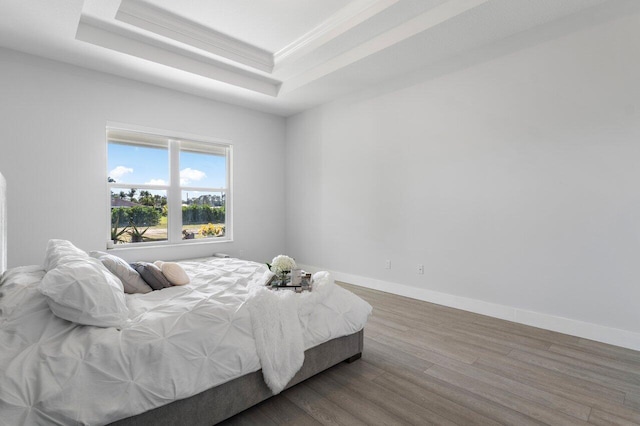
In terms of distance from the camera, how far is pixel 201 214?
5348 millimetres

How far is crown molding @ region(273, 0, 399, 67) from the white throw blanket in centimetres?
294

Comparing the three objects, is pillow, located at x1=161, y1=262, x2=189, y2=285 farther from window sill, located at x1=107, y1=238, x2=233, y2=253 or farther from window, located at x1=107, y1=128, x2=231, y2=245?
window, located at x1=107, y1=128, x2=231, y2=245

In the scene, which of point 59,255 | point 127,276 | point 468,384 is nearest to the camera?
point 59,255

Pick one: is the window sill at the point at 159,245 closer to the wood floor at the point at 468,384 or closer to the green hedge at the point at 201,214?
the green hedge at the point at 201,214

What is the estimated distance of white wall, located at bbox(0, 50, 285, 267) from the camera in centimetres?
365

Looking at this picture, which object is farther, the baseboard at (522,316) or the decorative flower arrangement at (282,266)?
the baseboard at (522,316)

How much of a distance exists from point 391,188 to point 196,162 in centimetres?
308

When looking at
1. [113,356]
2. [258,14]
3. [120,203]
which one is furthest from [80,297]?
[120,203]

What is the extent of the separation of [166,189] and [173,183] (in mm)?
137

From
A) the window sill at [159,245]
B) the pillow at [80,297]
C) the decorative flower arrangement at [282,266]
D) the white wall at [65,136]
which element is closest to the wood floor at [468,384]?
the decorative flower arrangement at [282,266]

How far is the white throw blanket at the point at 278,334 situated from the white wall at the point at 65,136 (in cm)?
324

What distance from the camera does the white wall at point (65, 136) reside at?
3.65m

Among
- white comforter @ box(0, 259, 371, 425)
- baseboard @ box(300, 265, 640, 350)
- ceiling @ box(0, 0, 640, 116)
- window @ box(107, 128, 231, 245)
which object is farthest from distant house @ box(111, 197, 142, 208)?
baseboard @ box(300, 265, 640, 350)

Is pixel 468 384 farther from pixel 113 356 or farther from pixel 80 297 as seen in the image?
pixel 80 297
